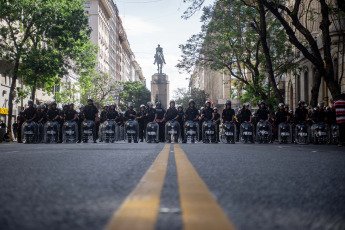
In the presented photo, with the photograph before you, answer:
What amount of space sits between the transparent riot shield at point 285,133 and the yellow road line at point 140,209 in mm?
15592

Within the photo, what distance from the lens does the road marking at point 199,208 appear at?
2.45 metres

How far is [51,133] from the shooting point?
778 inches

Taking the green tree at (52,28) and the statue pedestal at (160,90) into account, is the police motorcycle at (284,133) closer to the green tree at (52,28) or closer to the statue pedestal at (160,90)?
the green tree at (52,28)

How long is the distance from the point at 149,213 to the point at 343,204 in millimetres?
1527

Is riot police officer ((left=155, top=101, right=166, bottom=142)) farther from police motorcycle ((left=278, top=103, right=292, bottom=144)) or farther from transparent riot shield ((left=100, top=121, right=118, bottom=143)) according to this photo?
police motorcycle ((left=278, top=103, right=292, bottom=144))

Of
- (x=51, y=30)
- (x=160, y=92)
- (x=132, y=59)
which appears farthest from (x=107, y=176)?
(x=132, y=59)

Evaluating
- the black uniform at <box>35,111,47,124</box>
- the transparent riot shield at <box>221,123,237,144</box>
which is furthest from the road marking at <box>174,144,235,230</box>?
the black uniform at <box>35,111,47,124</box>

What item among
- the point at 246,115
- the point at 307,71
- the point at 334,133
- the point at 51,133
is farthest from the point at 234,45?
the point at 51,133

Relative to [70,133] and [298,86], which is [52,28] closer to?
[70,133]

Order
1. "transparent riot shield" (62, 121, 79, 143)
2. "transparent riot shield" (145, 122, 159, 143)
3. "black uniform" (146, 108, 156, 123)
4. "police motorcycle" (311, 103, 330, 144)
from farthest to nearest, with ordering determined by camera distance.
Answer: "black uniform" (146, 108, 156, 123), "transparent riot shield" (145, 122, 159, 143), "transparent riot shield" (62, 121, 79, 143), "police motorcycle" (311, 103, 330, 144)

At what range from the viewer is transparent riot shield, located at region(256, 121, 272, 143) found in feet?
64.1

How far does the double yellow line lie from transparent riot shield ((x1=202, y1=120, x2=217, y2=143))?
15124 mm

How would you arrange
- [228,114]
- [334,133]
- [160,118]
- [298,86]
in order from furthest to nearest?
1. [298,86]
2. [160,118]
3. [228,114]
4. [334,133]

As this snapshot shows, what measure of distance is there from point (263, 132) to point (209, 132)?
7.16 feet
